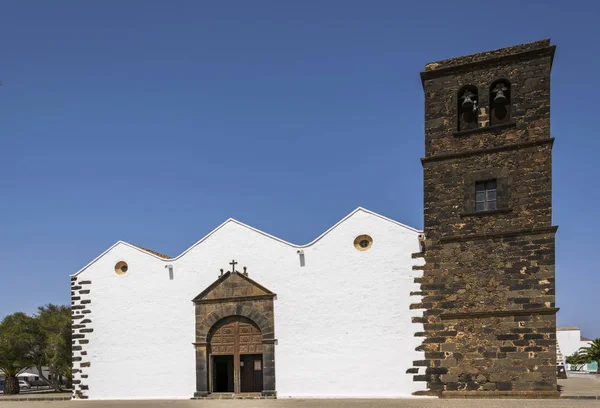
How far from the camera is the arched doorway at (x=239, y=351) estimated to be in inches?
722

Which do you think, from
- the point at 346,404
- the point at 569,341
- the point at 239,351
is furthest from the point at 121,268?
the point at 569,341

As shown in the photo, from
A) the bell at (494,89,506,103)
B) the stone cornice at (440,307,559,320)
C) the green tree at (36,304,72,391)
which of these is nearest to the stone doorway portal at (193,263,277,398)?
the stone cornice at (440,307,559,320)

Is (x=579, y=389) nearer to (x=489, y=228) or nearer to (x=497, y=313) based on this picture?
(x=497, y=313)

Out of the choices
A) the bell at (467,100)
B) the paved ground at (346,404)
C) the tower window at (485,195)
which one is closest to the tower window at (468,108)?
the bell at (467,100)

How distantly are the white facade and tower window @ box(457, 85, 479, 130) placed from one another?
364cm

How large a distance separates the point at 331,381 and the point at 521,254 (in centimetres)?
682

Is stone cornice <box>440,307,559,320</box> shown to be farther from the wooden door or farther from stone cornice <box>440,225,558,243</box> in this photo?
the wooden door

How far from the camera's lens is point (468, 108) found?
1678 cm

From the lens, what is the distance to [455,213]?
16.3 metres

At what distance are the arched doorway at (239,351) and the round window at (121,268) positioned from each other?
169 inches

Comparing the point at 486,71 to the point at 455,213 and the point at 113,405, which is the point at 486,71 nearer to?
the point at 455,213

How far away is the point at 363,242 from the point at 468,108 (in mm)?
5222

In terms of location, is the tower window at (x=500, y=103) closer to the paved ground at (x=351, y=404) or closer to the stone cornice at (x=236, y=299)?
the paved ground at (x=351, y=404)

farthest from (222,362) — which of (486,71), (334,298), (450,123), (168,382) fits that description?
(486,71)
